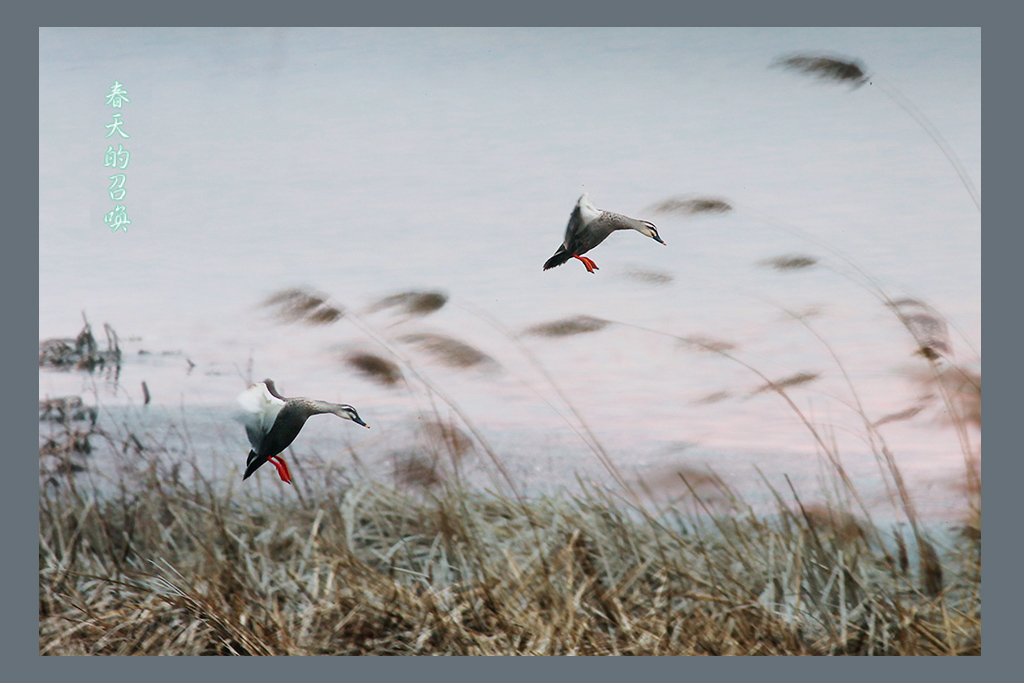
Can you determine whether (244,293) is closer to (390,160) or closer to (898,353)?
(390,160)

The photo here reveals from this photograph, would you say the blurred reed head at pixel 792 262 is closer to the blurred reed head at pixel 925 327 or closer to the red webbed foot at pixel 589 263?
the blurred reed head at pixel 925 327

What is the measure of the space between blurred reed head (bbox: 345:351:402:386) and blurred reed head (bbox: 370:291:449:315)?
0.18 metres

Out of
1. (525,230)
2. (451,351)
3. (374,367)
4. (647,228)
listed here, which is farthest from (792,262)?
(374,367)

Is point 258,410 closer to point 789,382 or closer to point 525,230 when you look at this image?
point 525,230

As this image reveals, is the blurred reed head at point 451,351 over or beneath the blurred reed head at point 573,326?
beneath

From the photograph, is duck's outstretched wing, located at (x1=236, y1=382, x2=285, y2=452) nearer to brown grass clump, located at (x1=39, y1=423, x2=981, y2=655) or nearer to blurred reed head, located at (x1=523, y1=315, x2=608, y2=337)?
brown grass clump, located at (x1=39, y1=423, x2=981, y2=655)

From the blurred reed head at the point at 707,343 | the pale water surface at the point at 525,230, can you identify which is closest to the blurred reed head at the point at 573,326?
the pale water surface at the point at 525,230

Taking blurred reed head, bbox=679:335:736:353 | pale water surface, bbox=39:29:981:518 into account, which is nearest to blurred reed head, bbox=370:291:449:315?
pale water surface, bbox=39:29:981:518

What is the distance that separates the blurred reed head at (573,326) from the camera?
116 inches

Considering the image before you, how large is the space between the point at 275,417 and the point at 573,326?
1.05 m

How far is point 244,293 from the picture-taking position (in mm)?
2980

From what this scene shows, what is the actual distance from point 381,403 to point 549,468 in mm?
613

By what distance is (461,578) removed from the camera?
2906 mm

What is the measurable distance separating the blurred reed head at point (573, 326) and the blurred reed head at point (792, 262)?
61cm
